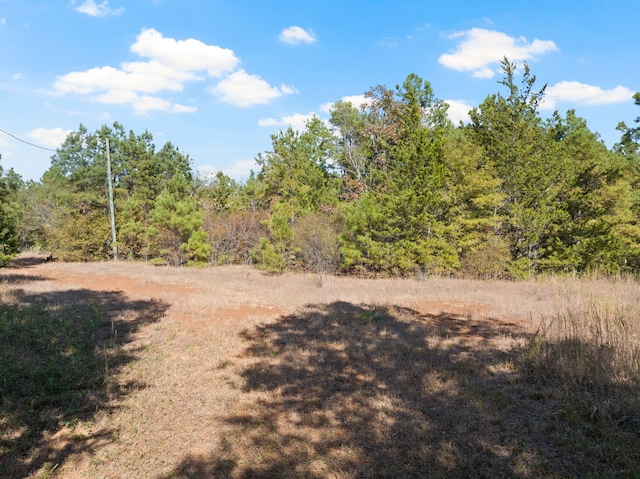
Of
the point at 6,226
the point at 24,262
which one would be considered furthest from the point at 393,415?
the point at 24,262

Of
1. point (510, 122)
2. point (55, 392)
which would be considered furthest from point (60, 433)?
point (510, 122)

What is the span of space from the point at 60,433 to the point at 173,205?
20.3 metres

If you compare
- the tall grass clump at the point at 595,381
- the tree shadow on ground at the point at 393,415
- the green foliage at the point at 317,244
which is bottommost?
the tree shadow on ground at the point at 393,415

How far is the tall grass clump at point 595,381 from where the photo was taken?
10.9 feet

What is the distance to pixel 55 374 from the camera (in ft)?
16.3

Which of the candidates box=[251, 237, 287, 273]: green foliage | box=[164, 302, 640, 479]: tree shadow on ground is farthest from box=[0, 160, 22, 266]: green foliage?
box=[164, 302, 640, 479]: tree shadow on ground

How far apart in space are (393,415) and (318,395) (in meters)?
1.03

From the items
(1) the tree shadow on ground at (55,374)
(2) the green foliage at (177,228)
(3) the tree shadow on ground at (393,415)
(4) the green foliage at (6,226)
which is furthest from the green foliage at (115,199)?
(3) the tree shadow on ground at (393,415)

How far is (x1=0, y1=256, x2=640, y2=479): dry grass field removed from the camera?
10.9 ft

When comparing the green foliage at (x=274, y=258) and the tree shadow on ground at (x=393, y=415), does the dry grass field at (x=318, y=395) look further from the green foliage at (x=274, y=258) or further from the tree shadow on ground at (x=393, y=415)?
the green foliage at (x=274, y=258)

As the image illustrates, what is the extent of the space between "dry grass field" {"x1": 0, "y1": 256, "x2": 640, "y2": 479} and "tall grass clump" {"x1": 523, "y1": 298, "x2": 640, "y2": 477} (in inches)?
0.7

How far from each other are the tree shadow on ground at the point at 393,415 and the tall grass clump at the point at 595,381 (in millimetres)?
81

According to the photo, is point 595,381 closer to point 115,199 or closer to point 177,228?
point 177,228

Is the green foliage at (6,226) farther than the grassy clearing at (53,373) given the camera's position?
Yes
